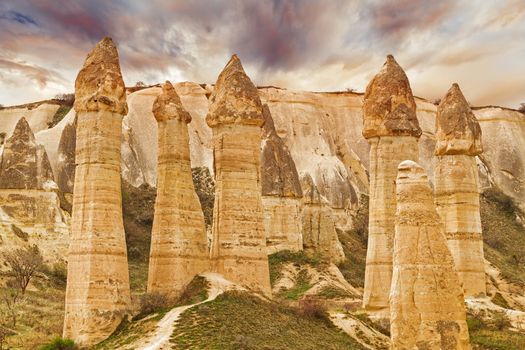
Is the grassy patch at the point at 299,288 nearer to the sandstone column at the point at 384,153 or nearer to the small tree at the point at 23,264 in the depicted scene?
the sandstone column at the point at 384,153

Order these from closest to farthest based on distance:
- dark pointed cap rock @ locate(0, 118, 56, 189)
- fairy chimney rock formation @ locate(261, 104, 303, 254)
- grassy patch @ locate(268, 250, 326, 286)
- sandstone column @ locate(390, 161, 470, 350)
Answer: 1. sandstone column @ locate(390, 161, 470, 350)
2. grassy patch @ locate(268, 250, 326, 286)
3. dark pointed cap rock @ locate(0, 118, 56, 189)
4. fairy chimney rock formation @ locate(261, 104, 303, 254)

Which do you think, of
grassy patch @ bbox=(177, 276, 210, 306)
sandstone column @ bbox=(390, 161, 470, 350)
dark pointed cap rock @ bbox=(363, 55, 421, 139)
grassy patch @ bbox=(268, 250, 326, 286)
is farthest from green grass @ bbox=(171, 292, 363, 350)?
grassy patch @ bbox=(268, 250, 326, 286)

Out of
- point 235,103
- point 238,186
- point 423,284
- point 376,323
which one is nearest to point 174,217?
point 238,186

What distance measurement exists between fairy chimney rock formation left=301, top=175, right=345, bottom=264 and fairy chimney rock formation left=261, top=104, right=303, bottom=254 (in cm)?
95

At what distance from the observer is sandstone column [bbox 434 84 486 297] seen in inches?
1303

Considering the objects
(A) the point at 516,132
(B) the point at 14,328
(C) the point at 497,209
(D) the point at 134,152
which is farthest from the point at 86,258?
(A) the point at 516,132

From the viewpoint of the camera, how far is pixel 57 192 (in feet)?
157

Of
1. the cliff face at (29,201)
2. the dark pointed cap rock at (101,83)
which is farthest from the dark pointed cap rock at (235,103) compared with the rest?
the cliff face at (29,201)

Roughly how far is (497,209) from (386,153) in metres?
46.4

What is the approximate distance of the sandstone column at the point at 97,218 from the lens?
2545cm

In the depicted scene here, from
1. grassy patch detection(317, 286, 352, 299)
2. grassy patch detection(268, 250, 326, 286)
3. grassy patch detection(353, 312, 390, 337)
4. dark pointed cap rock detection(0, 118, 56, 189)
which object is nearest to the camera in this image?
grassy patch detection(353, 312, 390, 337)

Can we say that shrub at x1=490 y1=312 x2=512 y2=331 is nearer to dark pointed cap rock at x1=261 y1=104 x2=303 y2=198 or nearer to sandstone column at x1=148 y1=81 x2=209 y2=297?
sandstone column at x1=148 y1=81 x2=209 y2=297

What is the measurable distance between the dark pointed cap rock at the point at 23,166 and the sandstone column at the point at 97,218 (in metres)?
20.3

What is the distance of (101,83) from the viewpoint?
27094 millimetres
